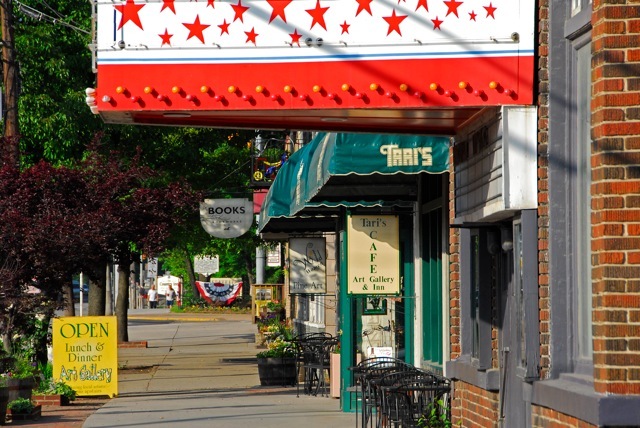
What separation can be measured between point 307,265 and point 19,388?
258 inches

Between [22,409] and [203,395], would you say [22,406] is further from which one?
[203,395]

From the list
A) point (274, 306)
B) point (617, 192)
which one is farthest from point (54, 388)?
point (274, 306)

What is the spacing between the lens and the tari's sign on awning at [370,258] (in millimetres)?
14086

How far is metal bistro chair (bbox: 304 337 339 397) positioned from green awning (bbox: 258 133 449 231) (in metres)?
2.35

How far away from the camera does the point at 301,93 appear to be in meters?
7.72

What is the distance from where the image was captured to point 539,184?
25.4ft

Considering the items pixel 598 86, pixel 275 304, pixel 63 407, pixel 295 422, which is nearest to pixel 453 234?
pixel 598 86

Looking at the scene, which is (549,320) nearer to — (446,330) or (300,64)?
(300,64)

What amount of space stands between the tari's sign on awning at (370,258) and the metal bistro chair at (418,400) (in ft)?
7.27

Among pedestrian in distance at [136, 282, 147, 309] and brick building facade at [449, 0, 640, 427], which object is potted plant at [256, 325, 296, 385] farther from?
pedestrian in distance at [136, 282, 147, 309]

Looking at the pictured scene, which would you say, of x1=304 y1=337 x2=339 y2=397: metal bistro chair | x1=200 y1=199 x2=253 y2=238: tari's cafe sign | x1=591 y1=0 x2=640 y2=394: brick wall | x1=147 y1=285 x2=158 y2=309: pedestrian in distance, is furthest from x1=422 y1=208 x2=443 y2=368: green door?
x1=147 y1=285 x2=158 y2=309: pedestrian in distance

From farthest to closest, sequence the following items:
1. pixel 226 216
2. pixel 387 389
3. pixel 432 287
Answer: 1. pixel 226 216
2. pixel 432 287
3. pixel 387 389

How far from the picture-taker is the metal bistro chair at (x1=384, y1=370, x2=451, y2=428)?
35.9 feet

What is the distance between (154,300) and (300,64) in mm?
61796
